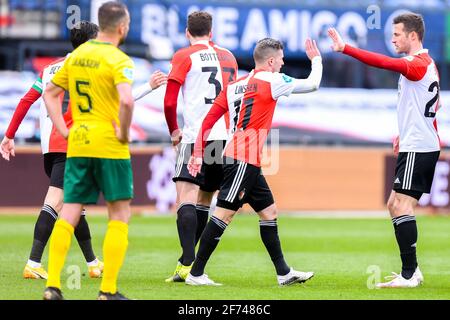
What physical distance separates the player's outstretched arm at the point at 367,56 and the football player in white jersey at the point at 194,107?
1421 millimetres

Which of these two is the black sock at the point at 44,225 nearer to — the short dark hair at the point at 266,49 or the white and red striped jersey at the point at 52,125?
the white and red striped jersey at the point at 52,125

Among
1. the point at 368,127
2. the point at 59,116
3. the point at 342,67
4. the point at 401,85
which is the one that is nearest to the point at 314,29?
the point at 342,67

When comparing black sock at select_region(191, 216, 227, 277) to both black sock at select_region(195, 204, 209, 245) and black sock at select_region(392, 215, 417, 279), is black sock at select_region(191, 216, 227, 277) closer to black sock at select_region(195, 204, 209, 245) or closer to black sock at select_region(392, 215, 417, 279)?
black sock at select_region(195, 204, 209, 245)

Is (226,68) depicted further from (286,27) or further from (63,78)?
(286,27)

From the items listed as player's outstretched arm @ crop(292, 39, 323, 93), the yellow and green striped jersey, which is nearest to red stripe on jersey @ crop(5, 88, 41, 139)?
the yellow and green striped jersey

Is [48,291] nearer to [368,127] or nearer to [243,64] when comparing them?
[368,127]

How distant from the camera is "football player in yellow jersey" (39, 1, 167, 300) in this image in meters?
7.20

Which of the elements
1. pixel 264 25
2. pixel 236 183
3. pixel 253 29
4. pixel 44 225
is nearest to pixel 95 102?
pixel 236 183

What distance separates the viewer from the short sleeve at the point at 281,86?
8641mm

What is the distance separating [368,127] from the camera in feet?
77.3

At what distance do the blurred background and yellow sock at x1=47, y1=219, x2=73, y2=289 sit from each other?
12.2m

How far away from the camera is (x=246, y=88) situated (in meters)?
8.80

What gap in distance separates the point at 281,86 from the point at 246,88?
0.33 m

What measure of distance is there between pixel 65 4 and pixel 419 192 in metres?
17.7
